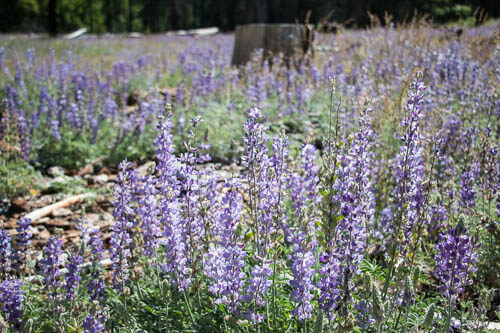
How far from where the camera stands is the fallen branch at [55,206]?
179 inches

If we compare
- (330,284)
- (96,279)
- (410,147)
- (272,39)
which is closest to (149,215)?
(96,279)

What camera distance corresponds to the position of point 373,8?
77.6 ft

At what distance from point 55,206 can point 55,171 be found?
121cm

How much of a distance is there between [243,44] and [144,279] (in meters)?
7.67

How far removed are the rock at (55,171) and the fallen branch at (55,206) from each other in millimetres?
958

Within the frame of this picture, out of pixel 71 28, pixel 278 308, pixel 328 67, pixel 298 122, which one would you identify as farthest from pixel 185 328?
pixel 71 28

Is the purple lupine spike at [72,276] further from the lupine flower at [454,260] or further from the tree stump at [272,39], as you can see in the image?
the tree stump at [272,39]

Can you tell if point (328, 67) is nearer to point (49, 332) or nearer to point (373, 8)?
point (49, 332)

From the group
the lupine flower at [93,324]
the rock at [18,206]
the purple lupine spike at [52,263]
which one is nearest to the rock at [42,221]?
the rock at [18,206]

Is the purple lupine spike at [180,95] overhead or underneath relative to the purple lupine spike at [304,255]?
overhead

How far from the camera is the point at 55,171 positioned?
5.82 meters

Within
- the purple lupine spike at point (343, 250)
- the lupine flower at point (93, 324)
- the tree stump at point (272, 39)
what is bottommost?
the lupine flower at point (93, 324)

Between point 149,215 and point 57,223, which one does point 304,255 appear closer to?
point 149,215

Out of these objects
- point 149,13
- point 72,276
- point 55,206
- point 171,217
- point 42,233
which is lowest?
point 42,233
